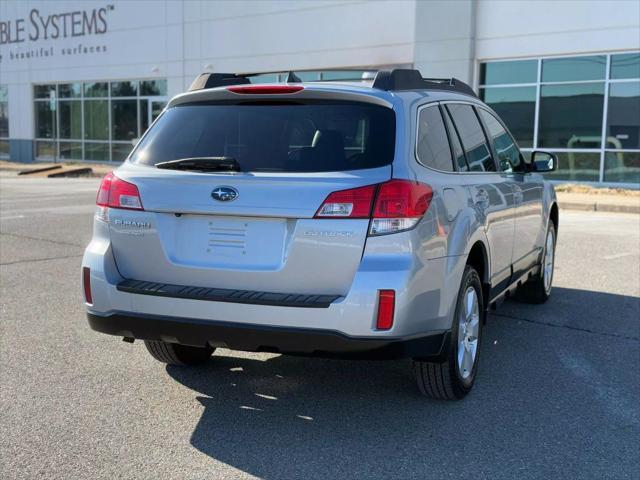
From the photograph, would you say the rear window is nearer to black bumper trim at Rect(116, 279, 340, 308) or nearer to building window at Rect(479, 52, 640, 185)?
black bumper trim at Rect(116, 279, 340, 308)

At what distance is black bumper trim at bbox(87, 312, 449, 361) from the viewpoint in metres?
3.73

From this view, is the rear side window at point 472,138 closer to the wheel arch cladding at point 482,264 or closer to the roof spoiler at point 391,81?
the roof spoiler at point 391,81

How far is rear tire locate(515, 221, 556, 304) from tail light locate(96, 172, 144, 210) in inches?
163

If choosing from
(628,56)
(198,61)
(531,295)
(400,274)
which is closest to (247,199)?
(400,274)

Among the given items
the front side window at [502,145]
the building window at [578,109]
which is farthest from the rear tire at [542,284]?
the building window at [578,109]

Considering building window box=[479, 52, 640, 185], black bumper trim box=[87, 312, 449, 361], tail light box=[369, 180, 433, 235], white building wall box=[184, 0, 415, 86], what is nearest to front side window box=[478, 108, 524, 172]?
tail light box=[369, 180, 433, 235]

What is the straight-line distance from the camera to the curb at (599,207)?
16.5 metres

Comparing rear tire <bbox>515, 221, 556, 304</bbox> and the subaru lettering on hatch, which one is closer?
the subaru lettering on hatch

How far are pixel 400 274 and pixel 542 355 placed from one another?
2257 millimetres

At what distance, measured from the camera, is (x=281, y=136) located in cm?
413

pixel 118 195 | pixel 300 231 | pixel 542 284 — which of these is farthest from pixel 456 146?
pixel 542 284

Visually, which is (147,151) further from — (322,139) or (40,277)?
(40,277)

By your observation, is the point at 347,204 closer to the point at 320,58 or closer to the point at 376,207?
the point at 376,207

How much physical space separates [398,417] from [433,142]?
1.59 m
